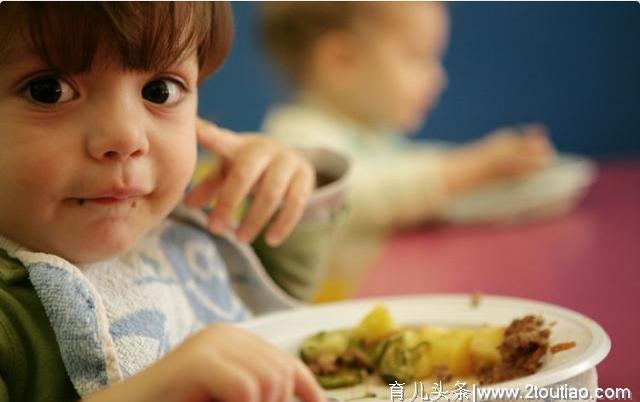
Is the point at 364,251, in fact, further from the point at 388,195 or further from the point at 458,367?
the point at 458,367

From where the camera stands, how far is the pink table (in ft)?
2.69

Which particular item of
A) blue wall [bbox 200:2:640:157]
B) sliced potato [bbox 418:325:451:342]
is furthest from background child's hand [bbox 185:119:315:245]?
blue wall [bbox 200:2:640:157]

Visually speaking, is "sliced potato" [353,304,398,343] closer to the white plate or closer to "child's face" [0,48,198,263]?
the white plate

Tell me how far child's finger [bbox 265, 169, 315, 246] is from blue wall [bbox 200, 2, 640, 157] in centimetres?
118

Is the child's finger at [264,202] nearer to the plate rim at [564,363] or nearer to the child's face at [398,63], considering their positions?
the plate rim at [564,363]

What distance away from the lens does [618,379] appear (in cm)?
64

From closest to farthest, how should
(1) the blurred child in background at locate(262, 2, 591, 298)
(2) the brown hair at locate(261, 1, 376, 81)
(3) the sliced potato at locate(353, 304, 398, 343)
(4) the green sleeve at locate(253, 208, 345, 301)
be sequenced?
(3) the sliced potato at locate(353, 304, 398, 343) → (4) the green sleeve at locate(253, 208, 345, 301) → (1) the blurred child in background at locate(262, 2, 591, 298) → (2) the brown hair at locate(261, 1, 376, 81)

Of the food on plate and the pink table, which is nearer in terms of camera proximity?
the food on plate

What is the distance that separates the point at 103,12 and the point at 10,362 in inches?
6.9

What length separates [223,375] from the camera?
38 centimetres

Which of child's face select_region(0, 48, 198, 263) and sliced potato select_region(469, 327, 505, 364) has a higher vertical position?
child's face select_region(0, 48, 198, 263)

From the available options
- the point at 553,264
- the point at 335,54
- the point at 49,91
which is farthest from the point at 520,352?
the point at 335,54

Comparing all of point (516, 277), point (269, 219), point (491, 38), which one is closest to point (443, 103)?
point (491, 38)

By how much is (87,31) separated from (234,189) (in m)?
0.20
